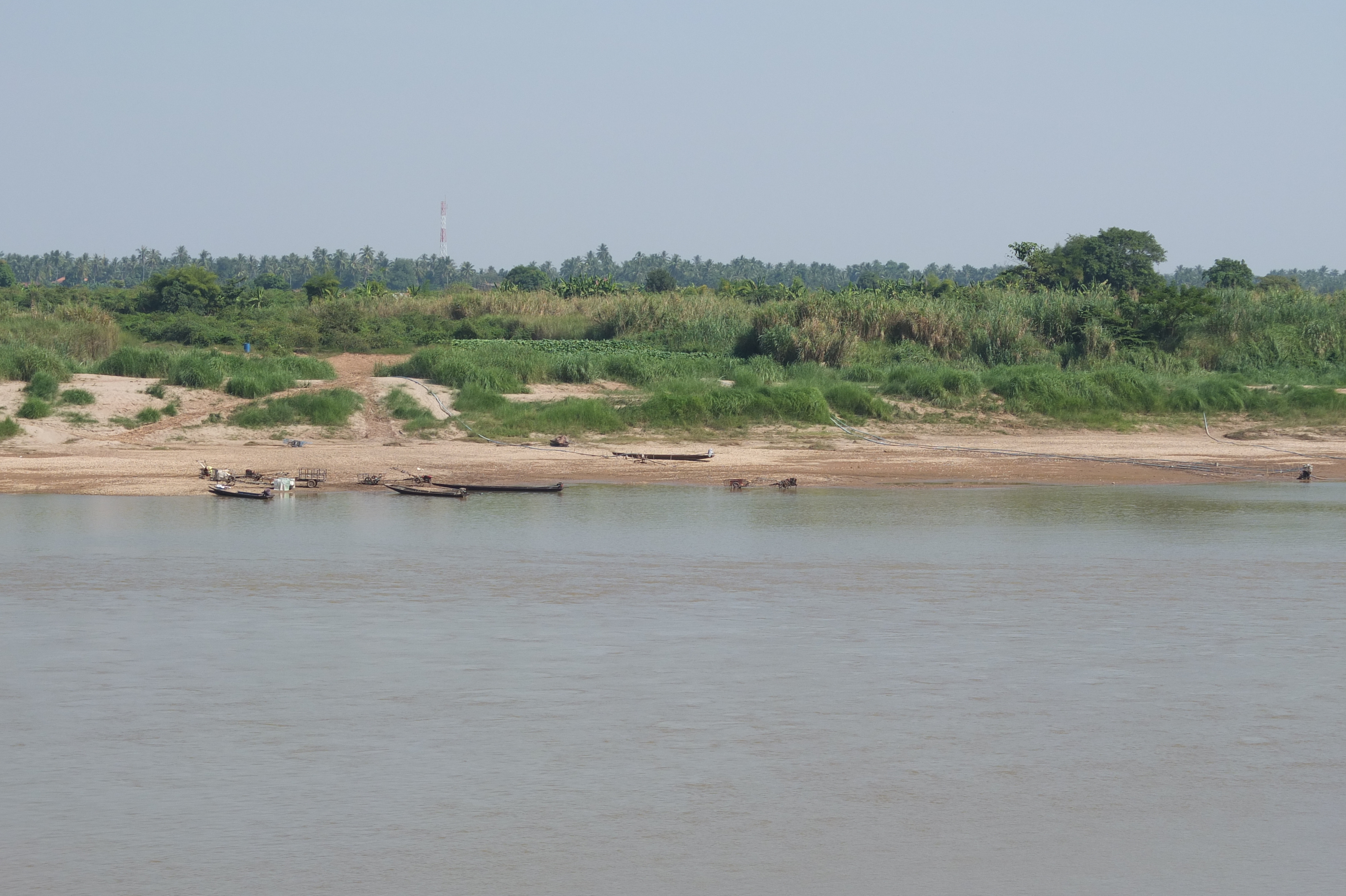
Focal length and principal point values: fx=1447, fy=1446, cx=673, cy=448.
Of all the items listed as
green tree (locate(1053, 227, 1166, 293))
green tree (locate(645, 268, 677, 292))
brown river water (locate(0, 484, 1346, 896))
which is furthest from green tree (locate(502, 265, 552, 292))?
brown river water (locate(0, 484, 1346, 896))

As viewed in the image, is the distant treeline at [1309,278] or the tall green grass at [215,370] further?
the distant treeline at [1309,278]

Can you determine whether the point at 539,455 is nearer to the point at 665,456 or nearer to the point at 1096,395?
the point at 665,456

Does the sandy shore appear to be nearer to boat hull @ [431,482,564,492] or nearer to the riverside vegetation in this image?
the riverside vegetation

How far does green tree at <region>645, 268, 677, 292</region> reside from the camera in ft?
226

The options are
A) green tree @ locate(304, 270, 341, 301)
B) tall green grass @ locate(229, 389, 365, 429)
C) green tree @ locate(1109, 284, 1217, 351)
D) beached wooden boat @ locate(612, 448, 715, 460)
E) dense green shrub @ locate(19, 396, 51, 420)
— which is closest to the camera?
beached wooden boat @ locate(612, 448, 715, 460)

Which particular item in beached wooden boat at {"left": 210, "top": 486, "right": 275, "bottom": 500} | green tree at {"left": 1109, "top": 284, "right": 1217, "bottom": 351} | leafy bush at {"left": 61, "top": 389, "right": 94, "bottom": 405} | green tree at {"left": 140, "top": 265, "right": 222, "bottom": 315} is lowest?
beached wooden boat at {"left": 210, "top": 486, "right": 275, "bottom": 500}

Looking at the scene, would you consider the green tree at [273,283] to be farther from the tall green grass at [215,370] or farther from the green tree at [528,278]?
the tall green grass at [215,370]

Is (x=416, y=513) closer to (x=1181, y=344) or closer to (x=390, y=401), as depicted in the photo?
(x=390, y=401)

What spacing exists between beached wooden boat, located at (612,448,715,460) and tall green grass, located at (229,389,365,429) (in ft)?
15.0

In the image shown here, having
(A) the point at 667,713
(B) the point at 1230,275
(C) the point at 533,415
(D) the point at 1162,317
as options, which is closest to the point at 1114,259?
(B) the point at 1230,275

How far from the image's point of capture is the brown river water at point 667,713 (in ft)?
21.5

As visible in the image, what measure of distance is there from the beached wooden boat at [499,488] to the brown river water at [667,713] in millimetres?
2094

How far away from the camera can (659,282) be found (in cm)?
7050

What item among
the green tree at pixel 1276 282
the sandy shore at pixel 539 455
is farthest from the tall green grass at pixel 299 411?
the green tree at pixel 1276 282
